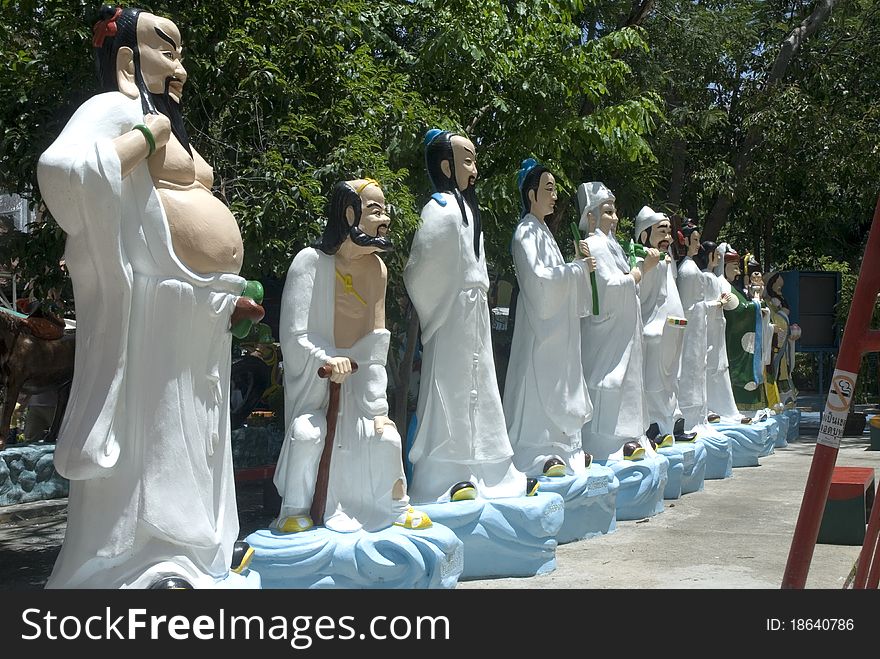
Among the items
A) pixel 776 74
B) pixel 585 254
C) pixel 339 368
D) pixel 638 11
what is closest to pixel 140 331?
pixel 339 368

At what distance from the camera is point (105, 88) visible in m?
4.12

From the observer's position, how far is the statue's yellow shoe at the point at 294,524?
5133 mm

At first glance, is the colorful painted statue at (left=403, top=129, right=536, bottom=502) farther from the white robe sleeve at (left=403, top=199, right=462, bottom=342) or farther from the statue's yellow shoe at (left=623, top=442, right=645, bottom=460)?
the statue's yellow shoe at (left=623, top=442, right=645, bottom=460)

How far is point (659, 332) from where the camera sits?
9.41m

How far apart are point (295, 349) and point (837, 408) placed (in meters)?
2.95

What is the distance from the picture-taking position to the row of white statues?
151 inches

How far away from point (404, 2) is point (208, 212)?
5595 mm

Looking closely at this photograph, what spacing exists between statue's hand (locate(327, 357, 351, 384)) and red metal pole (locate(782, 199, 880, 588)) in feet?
8.81

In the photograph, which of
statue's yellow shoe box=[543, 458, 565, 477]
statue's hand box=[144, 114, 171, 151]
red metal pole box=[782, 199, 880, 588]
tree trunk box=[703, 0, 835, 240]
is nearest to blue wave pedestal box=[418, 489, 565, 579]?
statue's yellow shoe box=[543, 458, 565, 477]

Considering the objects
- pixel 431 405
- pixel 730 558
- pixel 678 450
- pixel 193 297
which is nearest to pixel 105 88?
pixel 193 297

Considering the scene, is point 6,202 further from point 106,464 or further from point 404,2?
point 106,464

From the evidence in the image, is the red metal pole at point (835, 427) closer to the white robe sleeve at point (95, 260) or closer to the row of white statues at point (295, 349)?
the row of white statues at point (295, 349)

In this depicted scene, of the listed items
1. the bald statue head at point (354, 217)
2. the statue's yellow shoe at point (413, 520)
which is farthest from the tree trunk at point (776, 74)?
the statue's yellow shoe at point (413, 520)

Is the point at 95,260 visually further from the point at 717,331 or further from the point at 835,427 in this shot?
the point at 717,331
